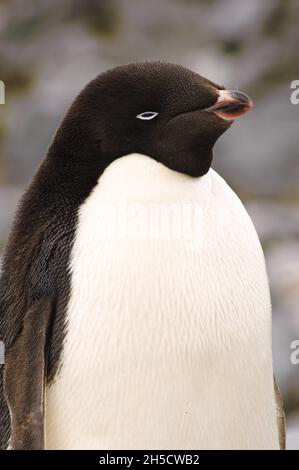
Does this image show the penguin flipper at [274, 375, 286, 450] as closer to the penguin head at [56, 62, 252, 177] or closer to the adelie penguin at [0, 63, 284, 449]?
the adelie penguin at [0, 63, 284, 449]

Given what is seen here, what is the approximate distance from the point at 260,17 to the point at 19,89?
2.41 metres

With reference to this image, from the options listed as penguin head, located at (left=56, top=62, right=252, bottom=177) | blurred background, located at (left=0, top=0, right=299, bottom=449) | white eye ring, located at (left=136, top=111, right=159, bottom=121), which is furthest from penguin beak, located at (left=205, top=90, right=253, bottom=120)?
blurred background, located at (left=0, top=0, right=299, bottom=449)

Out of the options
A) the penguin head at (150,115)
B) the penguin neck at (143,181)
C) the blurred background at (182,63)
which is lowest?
the penguin neck at (143,181)

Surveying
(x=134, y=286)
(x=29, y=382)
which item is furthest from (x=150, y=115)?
(x=29, y=382)

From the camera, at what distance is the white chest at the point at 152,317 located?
6.88 feet

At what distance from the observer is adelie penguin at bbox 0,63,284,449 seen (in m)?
2.10

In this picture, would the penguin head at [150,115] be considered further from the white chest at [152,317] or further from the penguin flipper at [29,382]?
the penguin flipper at [29,382]

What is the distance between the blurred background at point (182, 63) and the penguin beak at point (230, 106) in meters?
4.36

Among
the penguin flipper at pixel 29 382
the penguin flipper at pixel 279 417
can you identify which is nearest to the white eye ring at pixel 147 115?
the penguin flipper at pixel 29 382

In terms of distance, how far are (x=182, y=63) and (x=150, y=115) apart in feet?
23.2

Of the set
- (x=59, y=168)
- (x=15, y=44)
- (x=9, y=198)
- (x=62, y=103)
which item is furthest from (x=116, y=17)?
(x=59, y=168)

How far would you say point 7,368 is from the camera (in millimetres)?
2174

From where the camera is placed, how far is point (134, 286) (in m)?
2.10

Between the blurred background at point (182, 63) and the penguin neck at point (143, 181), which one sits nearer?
the penguin neck at point (143, 181)
